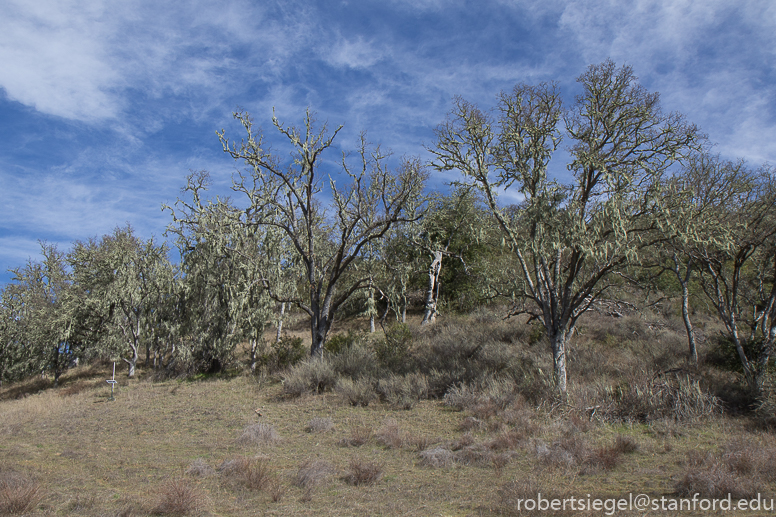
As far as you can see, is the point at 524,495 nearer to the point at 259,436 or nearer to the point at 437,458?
the point at 437,458

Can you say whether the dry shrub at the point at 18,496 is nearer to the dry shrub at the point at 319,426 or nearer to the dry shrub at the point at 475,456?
the dry shrub at the point at 319,426

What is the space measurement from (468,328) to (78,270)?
2411 cm

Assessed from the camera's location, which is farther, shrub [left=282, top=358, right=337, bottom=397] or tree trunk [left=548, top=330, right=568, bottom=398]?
shrub [left=282, top=358, right=337, bottom=397]

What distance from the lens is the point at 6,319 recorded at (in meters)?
27.1

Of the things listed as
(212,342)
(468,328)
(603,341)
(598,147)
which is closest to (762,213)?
(598,147)

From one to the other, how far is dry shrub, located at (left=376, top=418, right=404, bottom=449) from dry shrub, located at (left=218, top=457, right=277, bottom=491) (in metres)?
2.63

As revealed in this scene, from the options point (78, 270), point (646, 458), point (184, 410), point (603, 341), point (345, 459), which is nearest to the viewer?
point (646, 458)

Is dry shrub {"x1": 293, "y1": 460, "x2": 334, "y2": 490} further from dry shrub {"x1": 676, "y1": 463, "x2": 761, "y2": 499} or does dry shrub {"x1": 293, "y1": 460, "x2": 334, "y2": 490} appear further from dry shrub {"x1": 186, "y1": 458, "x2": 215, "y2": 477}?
dry shrub {"x1": 676, "y1": 463, "x2": 761, "y2": 499}

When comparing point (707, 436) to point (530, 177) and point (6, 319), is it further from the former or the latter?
point (6, 319)

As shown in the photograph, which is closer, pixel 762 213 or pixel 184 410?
pixel 762 213

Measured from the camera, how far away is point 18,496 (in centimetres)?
567

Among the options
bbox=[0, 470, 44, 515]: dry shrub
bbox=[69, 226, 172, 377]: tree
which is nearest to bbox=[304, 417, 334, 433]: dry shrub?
bbox=[0, 470, 44, 515]: dry shrub

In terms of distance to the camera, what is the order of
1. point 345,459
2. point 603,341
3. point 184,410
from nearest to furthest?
point 345,459 → point 184,410 → point 603,341

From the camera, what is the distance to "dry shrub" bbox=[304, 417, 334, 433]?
10911 mm
